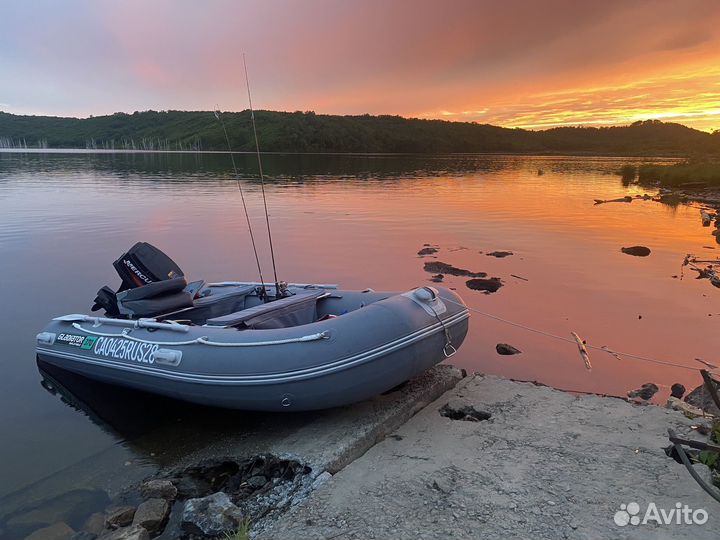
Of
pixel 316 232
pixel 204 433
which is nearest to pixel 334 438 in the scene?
pixel 204 433

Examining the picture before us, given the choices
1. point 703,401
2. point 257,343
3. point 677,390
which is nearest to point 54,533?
point 257,343

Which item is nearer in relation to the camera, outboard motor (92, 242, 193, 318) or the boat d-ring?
the boat d-ring

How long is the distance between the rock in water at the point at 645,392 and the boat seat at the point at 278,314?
147 inches

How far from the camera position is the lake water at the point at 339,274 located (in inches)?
201

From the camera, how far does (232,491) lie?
3.85 m

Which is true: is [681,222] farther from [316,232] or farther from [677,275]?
[316,232]

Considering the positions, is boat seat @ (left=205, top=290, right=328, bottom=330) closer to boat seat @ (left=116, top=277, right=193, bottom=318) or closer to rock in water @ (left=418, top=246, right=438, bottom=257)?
boat seat @ (left=116, top=277, right=193, bottom=318)

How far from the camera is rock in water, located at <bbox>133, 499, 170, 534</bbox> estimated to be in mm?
3515

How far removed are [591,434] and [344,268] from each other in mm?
7792

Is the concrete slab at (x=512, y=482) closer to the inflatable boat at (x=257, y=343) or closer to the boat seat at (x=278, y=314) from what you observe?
the inflatable boat at (x=257, y=343)

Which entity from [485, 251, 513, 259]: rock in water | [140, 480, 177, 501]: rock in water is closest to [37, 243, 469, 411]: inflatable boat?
[140, 480, 177, 501]: rock in water

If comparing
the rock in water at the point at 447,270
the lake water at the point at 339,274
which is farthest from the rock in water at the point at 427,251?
the rock in water at the point at 447,270

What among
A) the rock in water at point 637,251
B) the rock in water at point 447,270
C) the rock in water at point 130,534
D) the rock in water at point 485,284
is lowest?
the rock in water at point 637,251

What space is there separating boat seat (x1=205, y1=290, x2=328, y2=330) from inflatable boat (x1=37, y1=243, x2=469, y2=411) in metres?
0.01
